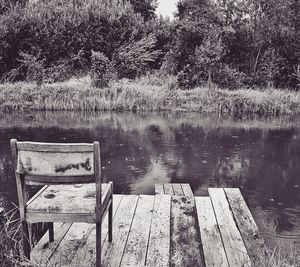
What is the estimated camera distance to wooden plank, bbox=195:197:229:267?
325 cm

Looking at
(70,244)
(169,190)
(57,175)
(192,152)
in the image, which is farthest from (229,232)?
(192,152)

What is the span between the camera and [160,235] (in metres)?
3.62

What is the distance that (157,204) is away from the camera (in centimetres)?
439

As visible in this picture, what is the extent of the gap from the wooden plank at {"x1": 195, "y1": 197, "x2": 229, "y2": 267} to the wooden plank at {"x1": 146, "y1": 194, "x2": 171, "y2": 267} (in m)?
0.34

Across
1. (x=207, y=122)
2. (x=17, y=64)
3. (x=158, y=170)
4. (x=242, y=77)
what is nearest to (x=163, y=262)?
(x=158, y=170)

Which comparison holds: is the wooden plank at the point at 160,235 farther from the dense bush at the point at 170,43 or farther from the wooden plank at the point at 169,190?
the dense bush at the point at 170,43

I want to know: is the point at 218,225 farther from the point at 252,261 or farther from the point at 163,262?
the point at 163,262

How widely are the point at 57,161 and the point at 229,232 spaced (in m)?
2.01

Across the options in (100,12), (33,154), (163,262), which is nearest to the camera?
(33,154)

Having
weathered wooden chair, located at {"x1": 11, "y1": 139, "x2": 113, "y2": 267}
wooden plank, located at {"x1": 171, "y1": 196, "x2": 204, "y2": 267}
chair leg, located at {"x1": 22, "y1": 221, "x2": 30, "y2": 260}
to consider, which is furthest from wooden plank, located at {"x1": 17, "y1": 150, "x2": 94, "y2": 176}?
wooden plank, located at {"x1": 171, "y1": 196, "x2": 204, "y2": 267}

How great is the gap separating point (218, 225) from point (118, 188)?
2554mm

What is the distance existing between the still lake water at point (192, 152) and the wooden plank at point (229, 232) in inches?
25.3

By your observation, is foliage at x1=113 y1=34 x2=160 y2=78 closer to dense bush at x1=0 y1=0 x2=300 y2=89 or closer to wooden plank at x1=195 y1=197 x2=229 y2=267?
dense bush at x1=0 y1=0 x2=300 y2=89

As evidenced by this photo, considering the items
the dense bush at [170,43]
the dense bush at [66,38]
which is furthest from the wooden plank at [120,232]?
the dense bush at [66,38]
